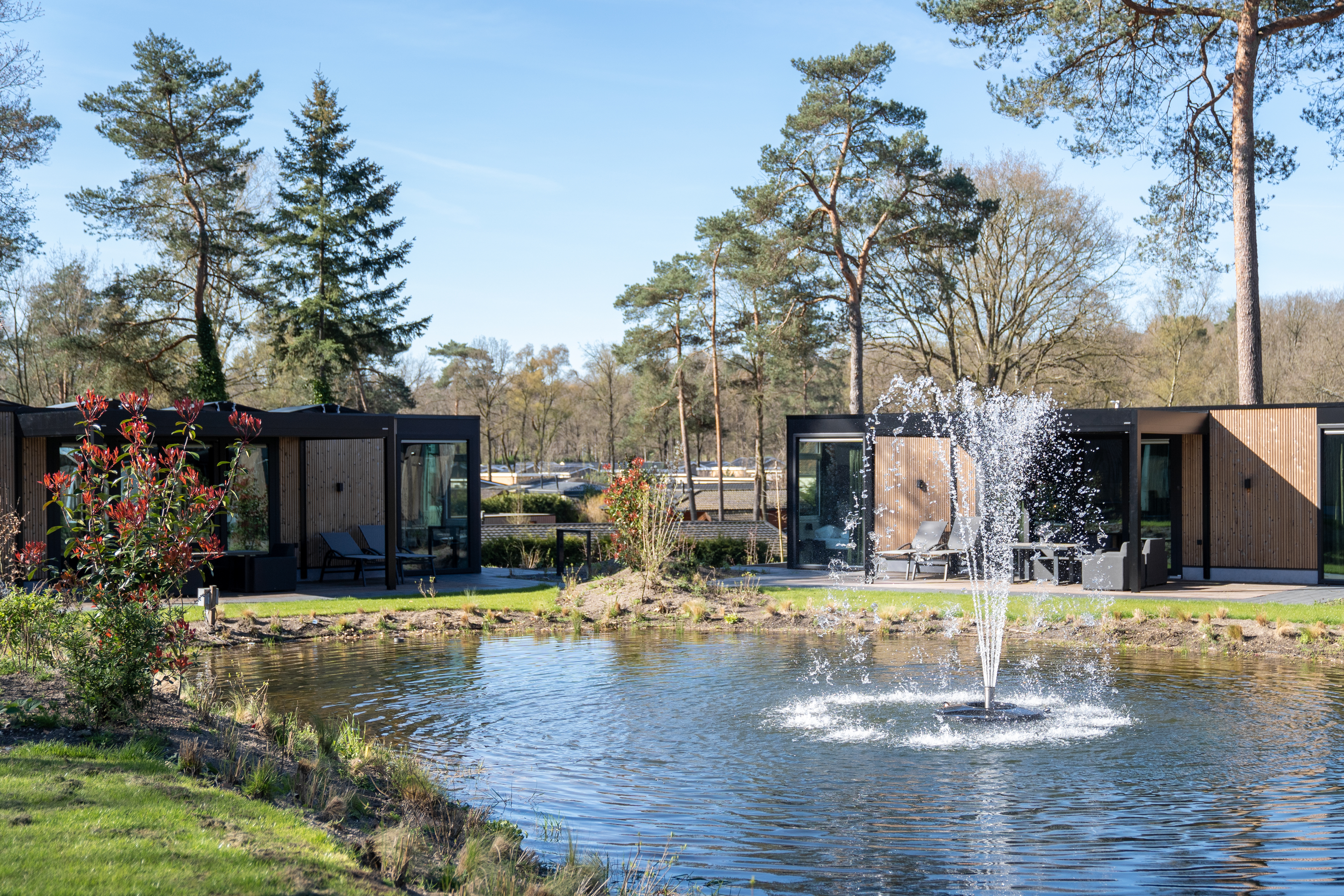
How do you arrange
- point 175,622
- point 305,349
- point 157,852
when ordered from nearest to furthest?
1. point 157,852
2. point 175,622
3. point 305,349

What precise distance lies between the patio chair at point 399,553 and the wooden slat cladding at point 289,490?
40.1 inches

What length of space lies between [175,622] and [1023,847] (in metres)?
4.59

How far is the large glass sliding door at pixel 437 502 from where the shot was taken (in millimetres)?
17203

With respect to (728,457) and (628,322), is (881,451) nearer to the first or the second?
(628,322)

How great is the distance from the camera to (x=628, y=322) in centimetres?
3325

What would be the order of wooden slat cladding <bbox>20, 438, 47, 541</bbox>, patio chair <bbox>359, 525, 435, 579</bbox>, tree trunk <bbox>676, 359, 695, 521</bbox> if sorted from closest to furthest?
wooden slat cladding <bbox>20, 438, 47, 541</bbox> < patio chair <bbox>359, 525, 435, 579</bbox> < tree trunk <bbox>676, 359, 695, 521</bbox>

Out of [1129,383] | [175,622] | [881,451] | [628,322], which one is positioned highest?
[628,322]

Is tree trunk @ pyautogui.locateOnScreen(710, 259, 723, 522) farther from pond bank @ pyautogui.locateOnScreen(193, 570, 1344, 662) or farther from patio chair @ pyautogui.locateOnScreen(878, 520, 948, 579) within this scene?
pond bank @ pyautogui.locateOnScreen(193, 570, 1344, 662)

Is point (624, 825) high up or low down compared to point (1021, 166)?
down

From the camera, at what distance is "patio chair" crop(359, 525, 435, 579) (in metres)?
16.6

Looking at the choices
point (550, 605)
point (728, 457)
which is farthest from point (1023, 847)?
point (728, 457)

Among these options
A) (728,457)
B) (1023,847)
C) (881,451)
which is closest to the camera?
(1023,847)

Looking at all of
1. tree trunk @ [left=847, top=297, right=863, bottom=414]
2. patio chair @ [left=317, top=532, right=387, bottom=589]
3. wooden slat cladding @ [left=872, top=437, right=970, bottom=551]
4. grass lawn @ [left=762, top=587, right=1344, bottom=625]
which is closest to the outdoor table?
wooden slat cladding @ [left=872, top=437, right=970, bottom=551]

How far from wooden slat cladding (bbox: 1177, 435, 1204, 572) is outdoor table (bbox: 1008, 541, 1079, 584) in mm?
1664
